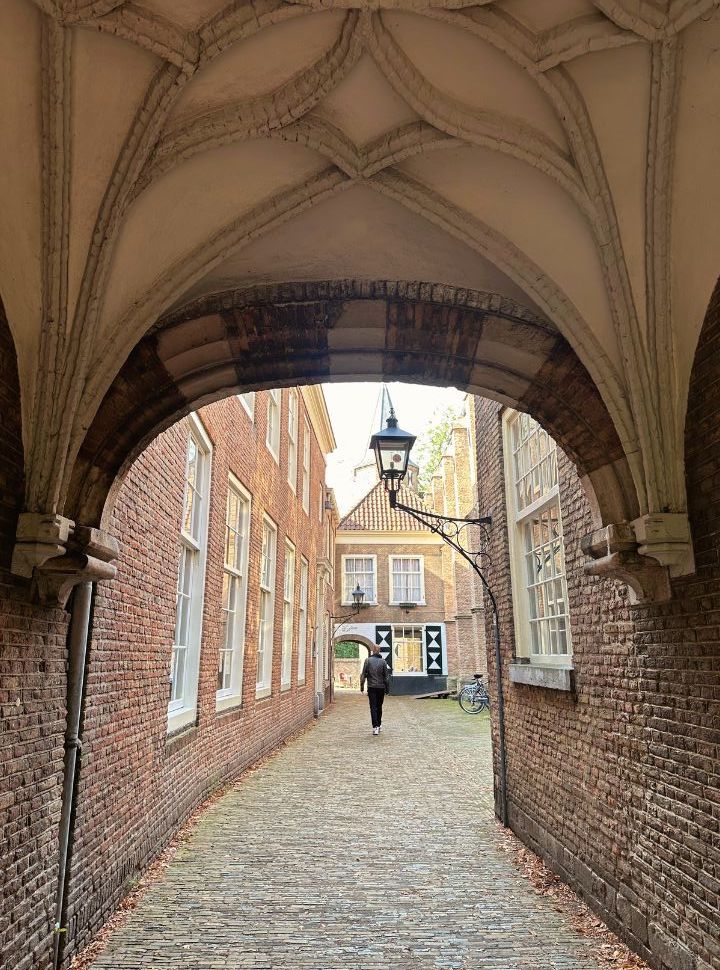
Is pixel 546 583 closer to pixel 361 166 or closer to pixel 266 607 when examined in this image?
pixel 361 166

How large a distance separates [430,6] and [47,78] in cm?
147

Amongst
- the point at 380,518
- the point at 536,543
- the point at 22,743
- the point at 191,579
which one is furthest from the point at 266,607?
the point at 380,518

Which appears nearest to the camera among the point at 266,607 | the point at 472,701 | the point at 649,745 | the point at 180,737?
the point at 649,745

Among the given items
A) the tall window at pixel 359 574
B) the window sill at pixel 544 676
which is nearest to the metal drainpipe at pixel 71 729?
the window sill at pixel 544 676

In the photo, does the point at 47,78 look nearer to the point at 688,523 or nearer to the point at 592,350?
the point at 592,350

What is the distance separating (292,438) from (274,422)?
6.28 ft

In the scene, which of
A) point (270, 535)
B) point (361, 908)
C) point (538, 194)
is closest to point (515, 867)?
point (361, 908)

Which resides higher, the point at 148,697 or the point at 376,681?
the point at 148,697

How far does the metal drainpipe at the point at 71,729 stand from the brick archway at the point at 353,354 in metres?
0.64

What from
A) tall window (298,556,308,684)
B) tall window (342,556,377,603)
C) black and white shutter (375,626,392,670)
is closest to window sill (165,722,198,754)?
tall window (298,556,308,684)

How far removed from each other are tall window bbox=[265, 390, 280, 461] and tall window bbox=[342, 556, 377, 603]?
600 inches

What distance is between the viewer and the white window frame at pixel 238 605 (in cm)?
778

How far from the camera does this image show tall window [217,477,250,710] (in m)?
7.71

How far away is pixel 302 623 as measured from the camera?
14305 mm
